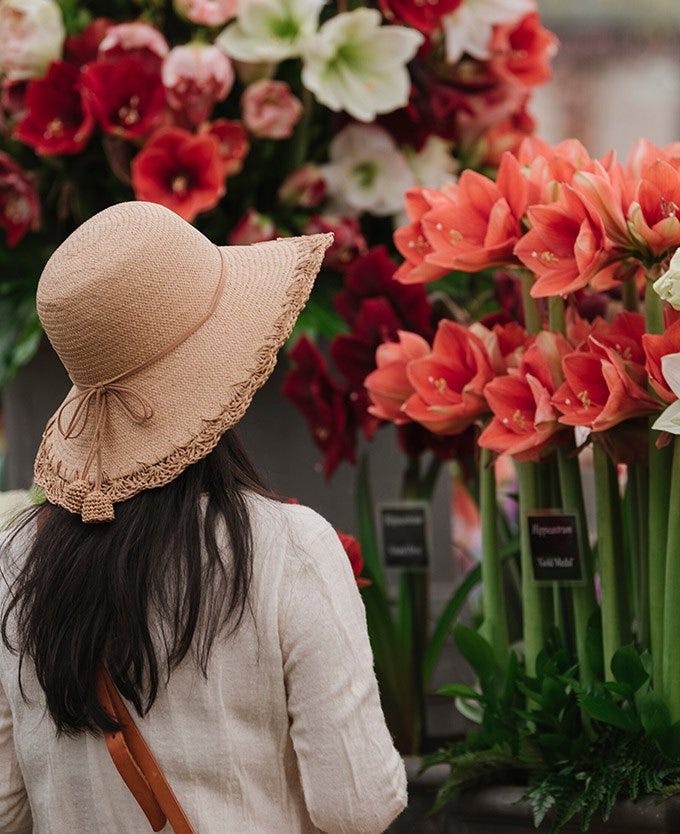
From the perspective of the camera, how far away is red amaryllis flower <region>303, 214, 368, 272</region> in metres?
1.98

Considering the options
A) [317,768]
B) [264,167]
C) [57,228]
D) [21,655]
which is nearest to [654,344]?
[317,768]

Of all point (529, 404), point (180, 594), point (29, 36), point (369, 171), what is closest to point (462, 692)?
point (529, 404)

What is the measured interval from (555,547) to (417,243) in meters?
0.36

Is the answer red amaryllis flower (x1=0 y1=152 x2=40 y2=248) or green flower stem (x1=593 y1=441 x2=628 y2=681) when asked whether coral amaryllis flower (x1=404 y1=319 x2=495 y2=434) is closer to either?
green flower stem (x1=593 y1=441 x2=628 y2=681)

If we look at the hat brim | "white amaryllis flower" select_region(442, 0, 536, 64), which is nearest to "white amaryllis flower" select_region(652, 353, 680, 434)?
the hat brim

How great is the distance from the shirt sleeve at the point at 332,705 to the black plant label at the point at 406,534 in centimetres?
73

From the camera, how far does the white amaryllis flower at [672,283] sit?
1229 mm

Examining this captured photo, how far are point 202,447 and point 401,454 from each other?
3.78ft

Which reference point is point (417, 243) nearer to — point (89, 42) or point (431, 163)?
point (431, 163)

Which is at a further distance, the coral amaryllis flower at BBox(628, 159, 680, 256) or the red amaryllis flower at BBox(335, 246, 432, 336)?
the red amaryllis flower at BBox(335, 246, 432, 336)

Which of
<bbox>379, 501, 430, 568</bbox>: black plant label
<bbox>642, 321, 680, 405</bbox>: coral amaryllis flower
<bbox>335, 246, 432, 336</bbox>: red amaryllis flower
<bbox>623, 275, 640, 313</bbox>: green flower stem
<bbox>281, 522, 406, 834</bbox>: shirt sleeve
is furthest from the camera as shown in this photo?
<bbox>379, 501, 430, 568</bbox>: black plant label

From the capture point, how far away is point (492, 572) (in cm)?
157

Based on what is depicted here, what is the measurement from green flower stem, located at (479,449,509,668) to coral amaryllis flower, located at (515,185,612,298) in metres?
0.28

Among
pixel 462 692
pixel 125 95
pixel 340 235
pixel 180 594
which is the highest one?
pixel 125 95
